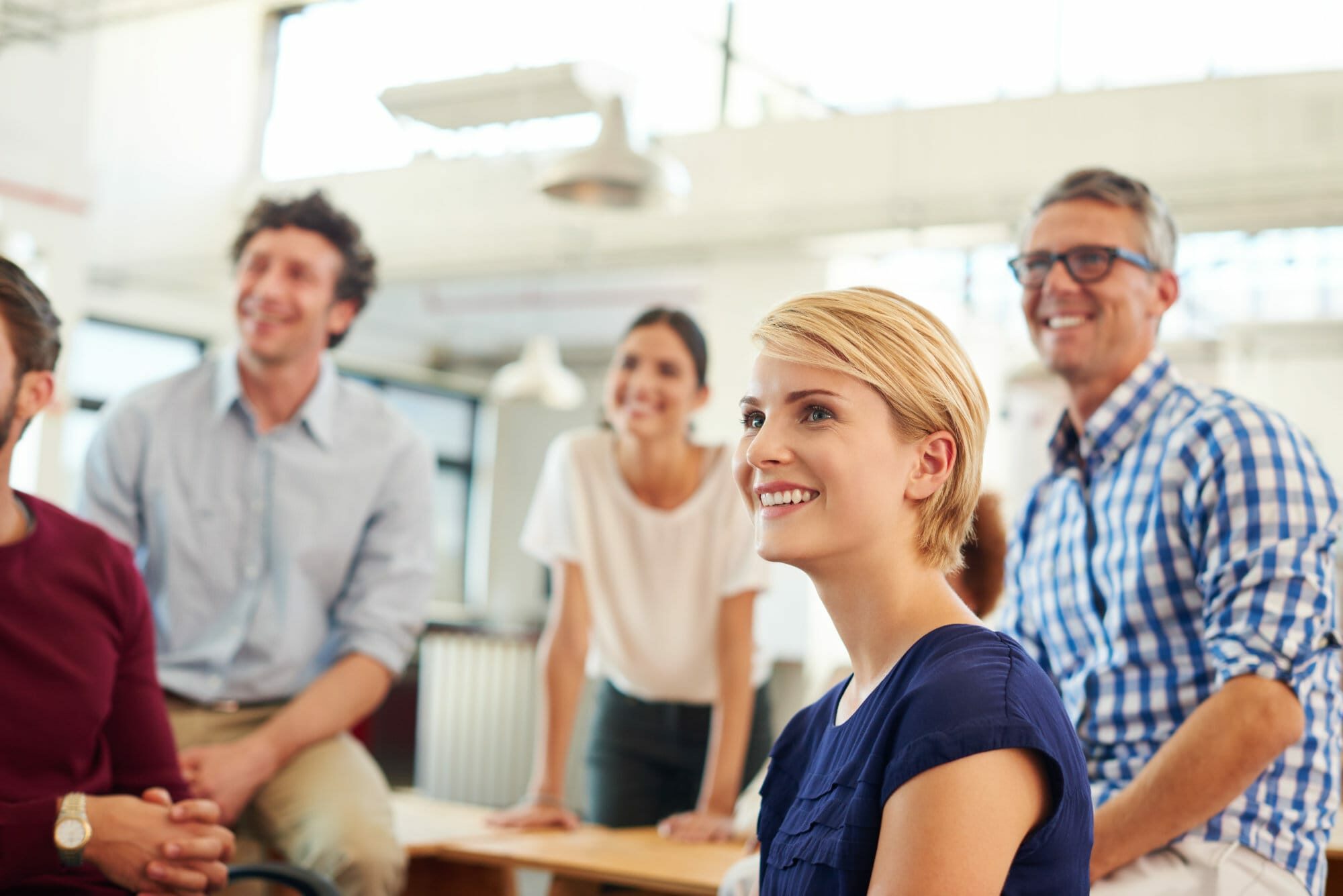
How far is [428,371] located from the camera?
1326cm

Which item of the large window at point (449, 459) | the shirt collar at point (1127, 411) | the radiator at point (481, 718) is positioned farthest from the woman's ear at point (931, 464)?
the large window at point (449, 459)

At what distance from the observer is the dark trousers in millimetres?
3088

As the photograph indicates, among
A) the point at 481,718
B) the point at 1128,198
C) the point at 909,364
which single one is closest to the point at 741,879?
the point at 909,364

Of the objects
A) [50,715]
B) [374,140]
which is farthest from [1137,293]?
[374,140]

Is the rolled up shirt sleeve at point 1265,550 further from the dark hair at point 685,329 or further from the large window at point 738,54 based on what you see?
the large window at point 738,54

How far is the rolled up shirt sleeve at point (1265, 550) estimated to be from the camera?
5.83 feet

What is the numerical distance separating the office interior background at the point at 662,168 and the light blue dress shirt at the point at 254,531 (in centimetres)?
215

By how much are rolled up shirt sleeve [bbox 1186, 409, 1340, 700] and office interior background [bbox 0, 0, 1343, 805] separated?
3.03 meters

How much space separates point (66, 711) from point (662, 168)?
331 centimetres

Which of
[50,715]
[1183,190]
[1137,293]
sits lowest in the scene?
[50,715]

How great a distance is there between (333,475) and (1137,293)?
159 centimetres

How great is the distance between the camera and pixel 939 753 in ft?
3.65

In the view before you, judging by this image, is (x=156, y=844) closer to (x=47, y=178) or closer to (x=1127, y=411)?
(x=1127, y=411)

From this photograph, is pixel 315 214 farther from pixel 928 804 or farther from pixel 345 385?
pixel 928 804
